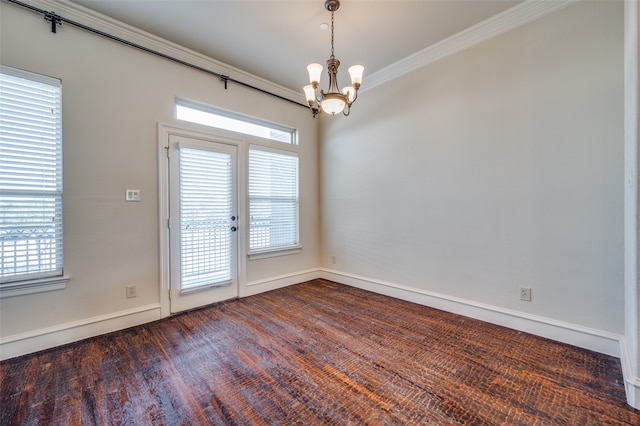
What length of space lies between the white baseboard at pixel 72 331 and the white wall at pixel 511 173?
2.75 metres

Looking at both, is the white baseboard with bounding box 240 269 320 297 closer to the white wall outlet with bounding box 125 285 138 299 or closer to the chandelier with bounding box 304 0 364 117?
the white wall outlet with bounding box 125 285 138 299

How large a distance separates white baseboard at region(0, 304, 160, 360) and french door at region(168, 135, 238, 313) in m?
0.31

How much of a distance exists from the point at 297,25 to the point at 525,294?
3.41 meters

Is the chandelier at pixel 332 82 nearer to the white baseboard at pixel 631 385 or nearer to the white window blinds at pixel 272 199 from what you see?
the white window blinds at pixel 272 199

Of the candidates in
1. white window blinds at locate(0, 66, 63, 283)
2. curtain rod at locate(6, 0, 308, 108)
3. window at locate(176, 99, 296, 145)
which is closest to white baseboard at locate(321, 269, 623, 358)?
window at locate(176, 99, 296, 145)

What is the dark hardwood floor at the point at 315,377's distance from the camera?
153 cm

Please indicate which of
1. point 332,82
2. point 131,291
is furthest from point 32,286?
point 332,82

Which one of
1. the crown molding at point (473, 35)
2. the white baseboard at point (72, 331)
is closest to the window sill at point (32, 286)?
the white baseboard at point (72, 331)

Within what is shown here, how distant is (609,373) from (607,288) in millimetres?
643

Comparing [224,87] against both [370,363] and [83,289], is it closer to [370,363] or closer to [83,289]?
[83,289]

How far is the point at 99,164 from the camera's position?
2.53 metres

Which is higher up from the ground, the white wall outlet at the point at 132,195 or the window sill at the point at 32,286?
the white wall outlet at the point at 132,195

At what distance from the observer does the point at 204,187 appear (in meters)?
3.20

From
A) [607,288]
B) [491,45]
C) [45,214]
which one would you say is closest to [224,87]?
[45,214]
